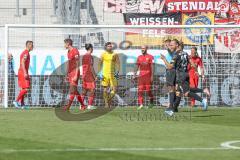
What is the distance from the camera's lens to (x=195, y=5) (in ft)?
99.2

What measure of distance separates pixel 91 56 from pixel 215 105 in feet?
13.1

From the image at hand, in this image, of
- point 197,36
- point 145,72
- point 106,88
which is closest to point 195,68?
point 145,72

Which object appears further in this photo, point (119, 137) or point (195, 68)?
point (195, 68)

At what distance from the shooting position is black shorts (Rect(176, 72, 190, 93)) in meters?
17.4

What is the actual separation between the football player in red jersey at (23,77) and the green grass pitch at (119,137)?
274cm

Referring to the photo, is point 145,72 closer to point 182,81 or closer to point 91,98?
point 91,98

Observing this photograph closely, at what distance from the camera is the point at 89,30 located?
22.9 meters

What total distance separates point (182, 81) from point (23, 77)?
16.7 feet

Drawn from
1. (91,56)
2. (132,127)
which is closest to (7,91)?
(91,56)

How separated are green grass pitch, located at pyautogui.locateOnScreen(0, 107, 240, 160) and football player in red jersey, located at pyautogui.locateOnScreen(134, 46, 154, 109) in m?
4.00

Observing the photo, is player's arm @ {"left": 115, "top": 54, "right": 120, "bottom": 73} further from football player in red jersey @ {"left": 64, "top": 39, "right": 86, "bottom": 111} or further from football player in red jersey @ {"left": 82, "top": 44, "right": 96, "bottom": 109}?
football player in red jersey @ {"left": 64, "top": 39, "right": 86, "bottom": 111}

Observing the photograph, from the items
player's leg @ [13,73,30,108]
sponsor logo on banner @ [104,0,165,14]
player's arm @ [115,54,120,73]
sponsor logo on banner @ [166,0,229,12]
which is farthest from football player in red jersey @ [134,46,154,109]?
sponsor logo on banner @ [166,0,229,12]

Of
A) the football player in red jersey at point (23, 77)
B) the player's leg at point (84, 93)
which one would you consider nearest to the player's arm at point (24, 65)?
the football player in red jersey at point (23, 77)

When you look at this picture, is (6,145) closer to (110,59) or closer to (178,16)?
(110,59)
